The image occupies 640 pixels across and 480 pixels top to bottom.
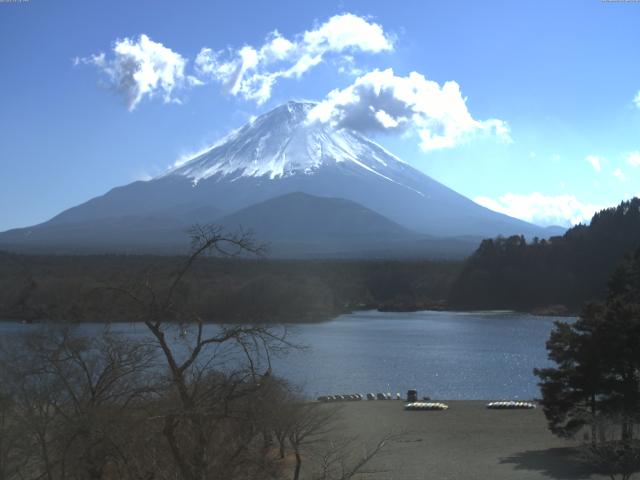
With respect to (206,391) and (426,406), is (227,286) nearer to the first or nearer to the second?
(426,406)

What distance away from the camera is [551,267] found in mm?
52312

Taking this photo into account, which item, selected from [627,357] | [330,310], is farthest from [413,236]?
[627,357]

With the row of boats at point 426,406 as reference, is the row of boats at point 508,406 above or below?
above

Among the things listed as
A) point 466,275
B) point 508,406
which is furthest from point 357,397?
point 466,275

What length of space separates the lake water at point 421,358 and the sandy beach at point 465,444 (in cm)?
182

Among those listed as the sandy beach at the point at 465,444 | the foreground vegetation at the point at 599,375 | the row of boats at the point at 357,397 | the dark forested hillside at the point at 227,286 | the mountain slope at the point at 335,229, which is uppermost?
the mountain slope at the point at 335,229

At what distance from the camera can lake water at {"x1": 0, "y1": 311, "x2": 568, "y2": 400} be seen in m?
19.9

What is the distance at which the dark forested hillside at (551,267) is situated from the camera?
49.7 m

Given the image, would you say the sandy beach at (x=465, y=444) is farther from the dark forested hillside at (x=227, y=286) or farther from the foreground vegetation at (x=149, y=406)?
the foreground vegetation at (x=149, y=406)

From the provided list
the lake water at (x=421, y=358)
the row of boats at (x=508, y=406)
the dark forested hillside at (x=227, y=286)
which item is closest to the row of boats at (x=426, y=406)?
the row of boats at (x=508, y=406)

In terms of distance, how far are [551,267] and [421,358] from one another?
93.7 ft

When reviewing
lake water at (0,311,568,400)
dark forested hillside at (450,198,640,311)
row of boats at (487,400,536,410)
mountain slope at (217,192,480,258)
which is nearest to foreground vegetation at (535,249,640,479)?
lake water at (0,311,568,400)

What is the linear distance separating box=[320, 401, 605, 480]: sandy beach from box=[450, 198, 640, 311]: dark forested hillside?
3449 cm

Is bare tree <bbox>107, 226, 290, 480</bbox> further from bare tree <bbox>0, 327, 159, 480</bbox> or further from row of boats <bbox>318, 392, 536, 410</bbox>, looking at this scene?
row of boats <bbox>318, 392, 536, 410</bbox>
